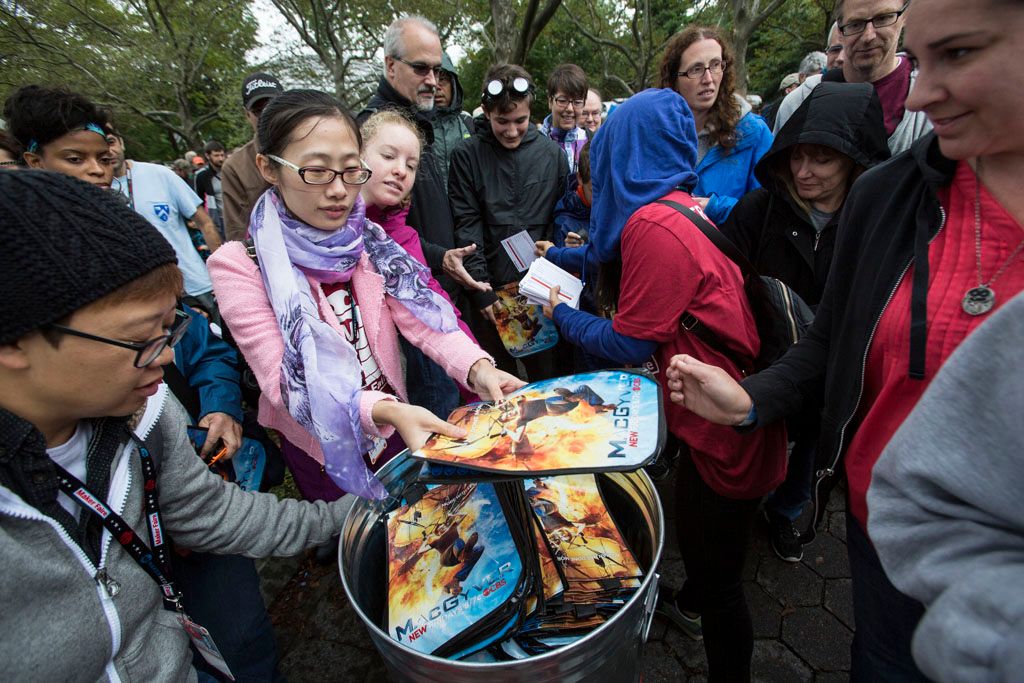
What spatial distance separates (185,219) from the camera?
3787 millimetres

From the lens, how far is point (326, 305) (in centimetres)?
154

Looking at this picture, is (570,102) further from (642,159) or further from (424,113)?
(642,159)

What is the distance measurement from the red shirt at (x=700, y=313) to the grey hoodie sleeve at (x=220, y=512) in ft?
3.49

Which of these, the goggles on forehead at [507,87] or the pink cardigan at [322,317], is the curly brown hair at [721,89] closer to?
the goggles on forehead at [507,87]

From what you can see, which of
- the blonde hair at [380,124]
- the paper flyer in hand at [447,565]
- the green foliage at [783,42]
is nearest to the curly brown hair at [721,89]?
the blonde hair at [380,124]

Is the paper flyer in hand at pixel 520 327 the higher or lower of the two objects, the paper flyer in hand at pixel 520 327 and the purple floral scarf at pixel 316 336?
the lower

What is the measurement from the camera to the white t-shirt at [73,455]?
1.01m

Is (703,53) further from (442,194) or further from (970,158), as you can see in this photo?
(970,158)

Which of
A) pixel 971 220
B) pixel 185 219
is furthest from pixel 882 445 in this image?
pixel 185 219

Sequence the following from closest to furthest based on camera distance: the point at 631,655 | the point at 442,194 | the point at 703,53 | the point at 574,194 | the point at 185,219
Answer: the point at 631,655
the point at 703,53
the point at 442,194
the point at 574,194
the point at 185,219

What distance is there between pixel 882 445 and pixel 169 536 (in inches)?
67.4

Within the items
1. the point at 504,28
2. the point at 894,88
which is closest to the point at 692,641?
the point at 894,88

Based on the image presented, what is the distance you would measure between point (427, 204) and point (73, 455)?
2036 millimetres

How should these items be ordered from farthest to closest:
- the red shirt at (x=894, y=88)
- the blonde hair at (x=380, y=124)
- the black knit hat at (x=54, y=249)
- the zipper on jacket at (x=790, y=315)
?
the red shirt at (x=894, y=88) → the blonde hair at (x=380, y=124) → the zipper on jacket at (x=790, y=315) → the black knit hat at (x=54, y=249)
